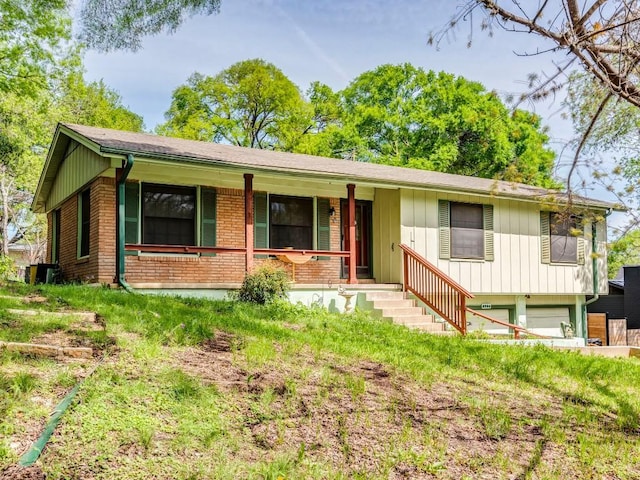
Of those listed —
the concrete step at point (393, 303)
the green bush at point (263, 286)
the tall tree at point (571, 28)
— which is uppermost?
the tall tree at point (571, 28)

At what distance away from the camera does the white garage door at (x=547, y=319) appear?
48.7 feet

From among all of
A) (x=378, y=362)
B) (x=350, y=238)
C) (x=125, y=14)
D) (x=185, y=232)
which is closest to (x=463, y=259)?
(x=350, y=238)

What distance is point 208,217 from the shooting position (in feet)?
38.2

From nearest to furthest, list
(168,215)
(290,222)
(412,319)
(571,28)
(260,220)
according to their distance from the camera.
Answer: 1. (571,28)
2. (412,319)
3. (168,215)
4. (260,220)
5. (290,222)

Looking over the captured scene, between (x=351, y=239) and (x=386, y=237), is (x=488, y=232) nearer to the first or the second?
(x=386, y=237)

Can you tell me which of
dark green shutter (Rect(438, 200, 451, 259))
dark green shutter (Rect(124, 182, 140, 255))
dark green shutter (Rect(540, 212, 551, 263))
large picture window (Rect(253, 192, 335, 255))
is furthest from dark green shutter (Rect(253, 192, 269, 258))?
dark green shutter (Rect(540, 212, 551, 263))

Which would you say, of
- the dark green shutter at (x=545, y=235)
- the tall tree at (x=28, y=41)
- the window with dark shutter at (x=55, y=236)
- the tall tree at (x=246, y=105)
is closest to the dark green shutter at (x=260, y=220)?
the window with dark shutter at (x=55, y=236)

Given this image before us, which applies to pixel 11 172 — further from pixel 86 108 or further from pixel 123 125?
pixel 123 125

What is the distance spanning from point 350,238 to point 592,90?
552 centimetres

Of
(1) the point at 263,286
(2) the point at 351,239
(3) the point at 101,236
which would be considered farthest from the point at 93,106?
(1) the point at 263,286

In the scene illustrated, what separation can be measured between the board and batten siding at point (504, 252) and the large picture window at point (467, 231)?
0.53ft

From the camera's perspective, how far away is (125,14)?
36.5ft

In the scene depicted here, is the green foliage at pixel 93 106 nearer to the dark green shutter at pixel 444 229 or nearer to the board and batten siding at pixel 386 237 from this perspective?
the board and batten siding at pixel 386 237

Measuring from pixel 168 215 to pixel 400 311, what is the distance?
4.94m
